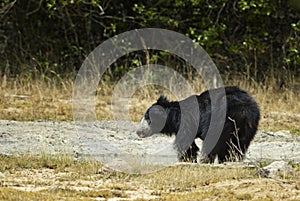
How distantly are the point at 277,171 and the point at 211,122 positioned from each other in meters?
2.36

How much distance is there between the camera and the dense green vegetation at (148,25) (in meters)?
20.8

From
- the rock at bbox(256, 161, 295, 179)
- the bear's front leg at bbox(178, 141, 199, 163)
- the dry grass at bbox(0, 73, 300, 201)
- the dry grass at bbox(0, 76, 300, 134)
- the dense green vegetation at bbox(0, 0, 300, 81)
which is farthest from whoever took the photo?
the dense green vegetation at bbox(0, 0, 300, 81)

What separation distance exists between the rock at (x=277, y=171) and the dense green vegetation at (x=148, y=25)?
10.7m

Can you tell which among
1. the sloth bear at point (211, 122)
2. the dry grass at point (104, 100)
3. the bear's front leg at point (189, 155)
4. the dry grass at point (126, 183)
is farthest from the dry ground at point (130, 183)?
the dry grass at point (104, 100)

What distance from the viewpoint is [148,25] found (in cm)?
2177

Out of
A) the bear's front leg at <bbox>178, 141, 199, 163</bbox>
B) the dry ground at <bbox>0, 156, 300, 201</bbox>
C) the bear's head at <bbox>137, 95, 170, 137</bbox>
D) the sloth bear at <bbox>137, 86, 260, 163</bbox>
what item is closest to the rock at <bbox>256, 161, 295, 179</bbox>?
the dry ground at <bbox>0, 156, 300, 201</bbox>

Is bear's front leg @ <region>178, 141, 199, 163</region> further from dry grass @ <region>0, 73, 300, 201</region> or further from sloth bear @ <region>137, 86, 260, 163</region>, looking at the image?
dry grass @ <region>0, 73, 300, 201</region>

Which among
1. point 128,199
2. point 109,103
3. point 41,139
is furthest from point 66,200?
point 109,103

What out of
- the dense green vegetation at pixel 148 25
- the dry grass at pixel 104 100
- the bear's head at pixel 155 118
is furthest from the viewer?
the dense green vegetation at pixel 148 25

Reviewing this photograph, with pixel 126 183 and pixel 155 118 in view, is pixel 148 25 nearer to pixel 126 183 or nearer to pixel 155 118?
pixel 155 118

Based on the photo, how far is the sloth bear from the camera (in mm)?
11430

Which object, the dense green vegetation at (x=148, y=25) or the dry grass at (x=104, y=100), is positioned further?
the dense green vegetation at (x=148, y=25)

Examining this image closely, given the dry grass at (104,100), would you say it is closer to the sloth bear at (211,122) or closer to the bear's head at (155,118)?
the bear's head at (155,118)

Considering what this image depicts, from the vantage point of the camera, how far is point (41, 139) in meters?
13.0
